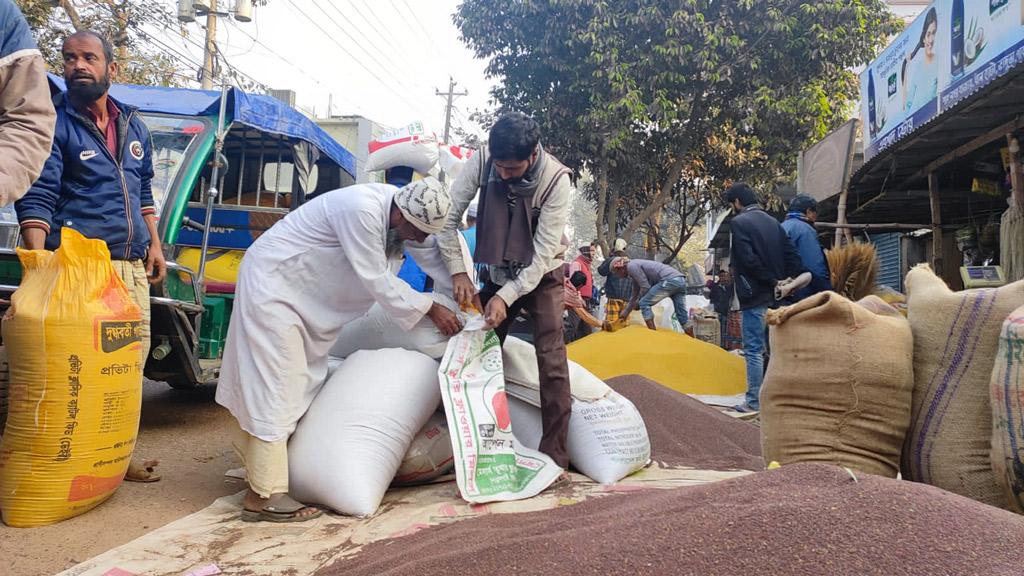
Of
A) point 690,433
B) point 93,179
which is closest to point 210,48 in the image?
point 93,179

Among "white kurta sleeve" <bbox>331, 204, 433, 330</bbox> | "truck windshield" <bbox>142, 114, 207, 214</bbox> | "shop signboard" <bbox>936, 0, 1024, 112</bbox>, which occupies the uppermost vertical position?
"shop signboard" <bbox>936, 0, 1024, 112</bbox>

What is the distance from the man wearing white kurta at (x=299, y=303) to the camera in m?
2.43

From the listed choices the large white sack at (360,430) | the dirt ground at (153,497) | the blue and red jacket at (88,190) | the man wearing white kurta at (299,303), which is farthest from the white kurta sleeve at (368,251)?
the dirt ground at (153,497)

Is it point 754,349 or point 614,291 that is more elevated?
point 614,291

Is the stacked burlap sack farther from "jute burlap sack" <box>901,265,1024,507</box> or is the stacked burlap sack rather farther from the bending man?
the bending man

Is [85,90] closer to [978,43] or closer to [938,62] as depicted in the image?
[978,43]

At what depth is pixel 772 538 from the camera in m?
1.35

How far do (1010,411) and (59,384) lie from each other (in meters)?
2.60

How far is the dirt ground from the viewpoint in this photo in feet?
6.51

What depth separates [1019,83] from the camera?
3.89 meters

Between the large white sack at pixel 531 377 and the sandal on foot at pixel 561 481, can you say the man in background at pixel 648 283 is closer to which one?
the large white sack at pixel 531 377

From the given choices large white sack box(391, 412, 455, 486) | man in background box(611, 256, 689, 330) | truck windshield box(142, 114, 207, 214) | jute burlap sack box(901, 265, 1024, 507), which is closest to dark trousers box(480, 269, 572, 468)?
large white sack box(391, 412, 455, 486)

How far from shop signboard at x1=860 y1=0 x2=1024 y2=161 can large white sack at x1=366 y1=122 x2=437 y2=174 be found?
3.30 meters

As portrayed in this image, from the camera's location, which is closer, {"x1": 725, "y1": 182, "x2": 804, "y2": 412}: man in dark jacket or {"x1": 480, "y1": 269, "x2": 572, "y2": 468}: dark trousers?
{"x1": 480, "y1": 269, "x2": 572, "y2": 468}: dark trousers
